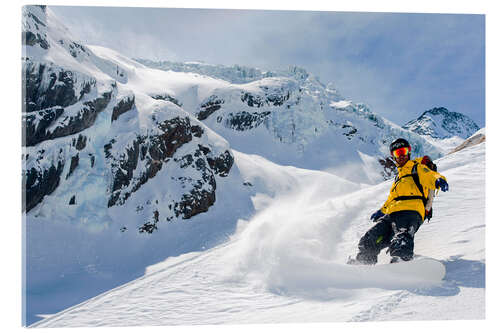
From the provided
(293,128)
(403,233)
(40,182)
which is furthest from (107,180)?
(293,128)

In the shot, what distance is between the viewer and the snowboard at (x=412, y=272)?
131 inches

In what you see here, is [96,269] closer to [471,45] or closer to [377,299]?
[377,299]

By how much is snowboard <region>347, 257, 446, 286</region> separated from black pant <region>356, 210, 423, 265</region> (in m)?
0.21

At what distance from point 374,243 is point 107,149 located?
18660 millimetres

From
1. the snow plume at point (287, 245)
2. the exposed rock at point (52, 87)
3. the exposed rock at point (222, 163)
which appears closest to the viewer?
the snow plume at point (287, 245)

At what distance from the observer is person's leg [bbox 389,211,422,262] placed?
3.61 metres

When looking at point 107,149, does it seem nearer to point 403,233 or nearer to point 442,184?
point 403,233

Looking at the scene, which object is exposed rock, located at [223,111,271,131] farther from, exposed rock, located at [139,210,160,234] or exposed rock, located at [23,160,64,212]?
exposed rock, located at [23,160,64,212]

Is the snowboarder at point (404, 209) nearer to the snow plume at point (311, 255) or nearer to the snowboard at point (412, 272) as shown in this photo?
the snowboard at point (412, 272)

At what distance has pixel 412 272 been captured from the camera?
11.2 feet

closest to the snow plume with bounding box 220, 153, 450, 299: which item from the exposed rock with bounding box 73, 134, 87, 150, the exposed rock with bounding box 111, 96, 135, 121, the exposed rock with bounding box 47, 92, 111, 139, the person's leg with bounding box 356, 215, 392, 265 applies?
the person's leg with bounding box 356, 215, 392, 265

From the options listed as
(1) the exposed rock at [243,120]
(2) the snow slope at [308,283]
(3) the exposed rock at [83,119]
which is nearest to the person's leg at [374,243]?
(2) the snow slope at [308,283]

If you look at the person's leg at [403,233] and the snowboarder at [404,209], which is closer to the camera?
the person's leg at [403,233]
